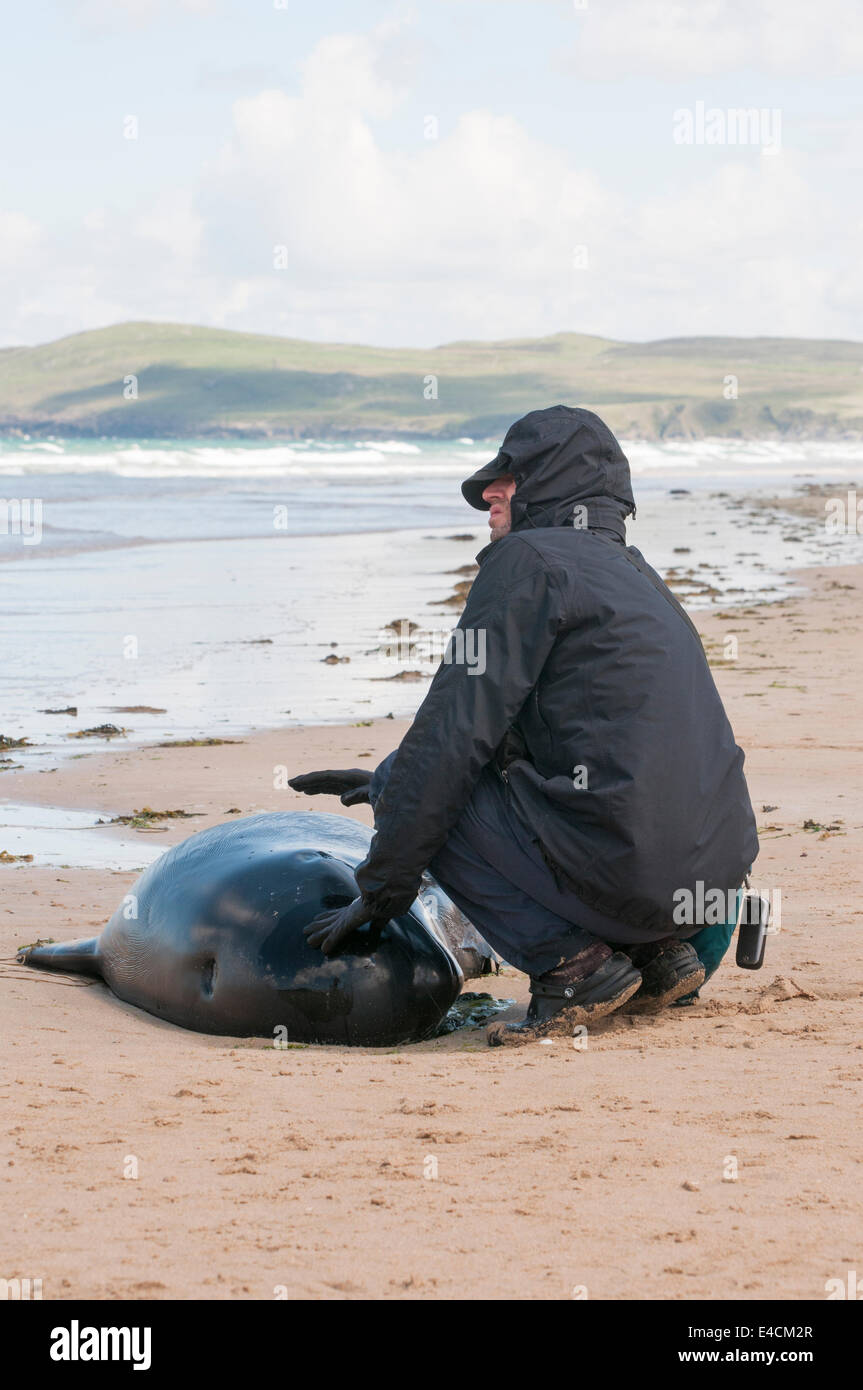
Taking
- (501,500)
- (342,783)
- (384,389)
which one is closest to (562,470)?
(501,500)

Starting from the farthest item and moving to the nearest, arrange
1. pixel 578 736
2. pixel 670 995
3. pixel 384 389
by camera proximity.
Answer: pixel 384 389
pixel 670 995
pixel 578 736

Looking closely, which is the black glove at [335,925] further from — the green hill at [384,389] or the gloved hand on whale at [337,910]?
the green hill at [384,389]

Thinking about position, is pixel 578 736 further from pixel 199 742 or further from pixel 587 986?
pixel 199 742

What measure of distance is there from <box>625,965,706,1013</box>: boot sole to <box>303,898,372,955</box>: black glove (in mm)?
892

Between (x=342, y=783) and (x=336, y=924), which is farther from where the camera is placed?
(x=342, y=783)

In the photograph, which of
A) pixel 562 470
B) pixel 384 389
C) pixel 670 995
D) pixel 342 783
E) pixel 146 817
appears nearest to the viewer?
pixel 562 470

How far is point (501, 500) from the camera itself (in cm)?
486

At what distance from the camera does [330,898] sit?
5102mm

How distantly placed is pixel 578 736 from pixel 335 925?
3.10 ft
